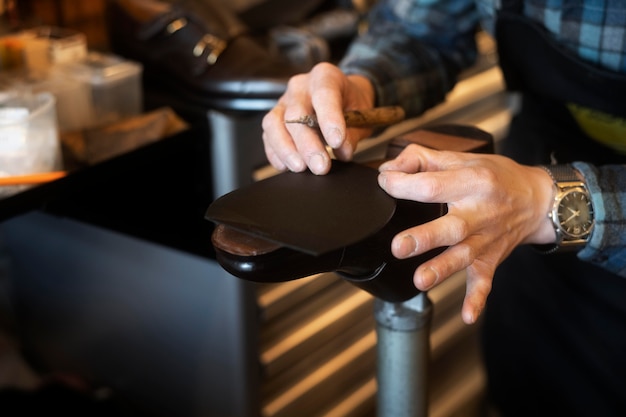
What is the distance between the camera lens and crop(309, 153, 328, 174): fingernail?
25.9 inches

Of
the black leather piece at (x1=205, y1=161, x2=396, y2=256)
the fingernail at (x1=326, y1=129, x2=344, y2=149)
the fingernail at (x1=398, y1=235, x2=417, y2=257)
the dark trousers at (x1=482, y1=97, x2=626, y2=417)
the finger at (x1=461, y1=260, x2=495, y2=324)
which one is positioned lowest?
the dark trousers at (x1=482, y1=97, x2=626, y2=417)

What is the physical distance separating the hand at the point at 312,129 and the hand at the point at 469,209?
2.4 inches

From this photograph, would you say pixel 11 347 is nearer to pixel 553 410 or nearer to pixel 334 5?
pixel 334 5

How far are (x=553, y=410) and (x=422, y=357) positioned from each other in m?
0.66

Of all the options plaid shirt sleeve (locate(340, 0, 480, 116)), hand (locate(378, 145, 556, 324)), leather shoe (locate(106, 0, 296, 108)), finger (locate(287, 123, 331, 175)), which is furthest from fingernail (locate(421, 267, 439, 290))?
leather shoe (locate(106, 0, 296, 108))

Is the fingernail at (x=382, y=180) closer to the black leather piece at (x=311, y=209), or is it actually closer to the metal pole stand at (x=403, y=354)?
the black leather piece at (x=311, y=209)

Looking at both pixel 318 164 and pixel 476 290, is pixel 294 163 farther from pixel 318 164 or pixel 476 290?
pixel 476 290

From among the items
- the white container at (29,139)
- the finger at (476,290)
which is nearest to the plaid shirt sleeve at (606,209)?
the finger at (476,290)

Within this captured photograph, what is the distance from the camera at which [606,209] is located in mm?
712

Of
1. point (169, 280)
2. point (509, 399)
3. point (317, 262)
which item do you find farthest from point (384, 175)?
point (509, 399)

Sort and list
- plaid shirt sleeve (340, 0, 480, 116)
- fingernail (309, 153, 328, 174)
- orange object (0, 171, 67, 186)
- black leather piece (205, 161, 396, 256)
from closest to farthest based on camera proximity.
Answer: black leather piece (205, 161, 396, 256) → fingernail (309, 153, 328, 174) → orange object (0, 171, 67, 186) → plaid shirt sleeve (340, 0, 480, 116)

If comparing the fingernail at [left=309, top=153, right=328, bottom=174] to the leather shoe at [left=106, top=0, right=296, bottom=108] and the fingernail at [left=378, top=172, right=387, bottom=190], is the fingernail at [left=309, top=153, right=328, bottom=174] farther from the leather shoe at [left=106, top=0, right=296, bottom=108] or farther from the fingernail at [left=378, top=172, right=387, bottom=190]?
the leather shoe at [left=106, top=0, right=296, bottom=108]

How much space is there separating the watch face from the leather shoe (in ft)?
1.48

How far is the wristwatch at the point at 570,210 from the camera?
27.4 inches
